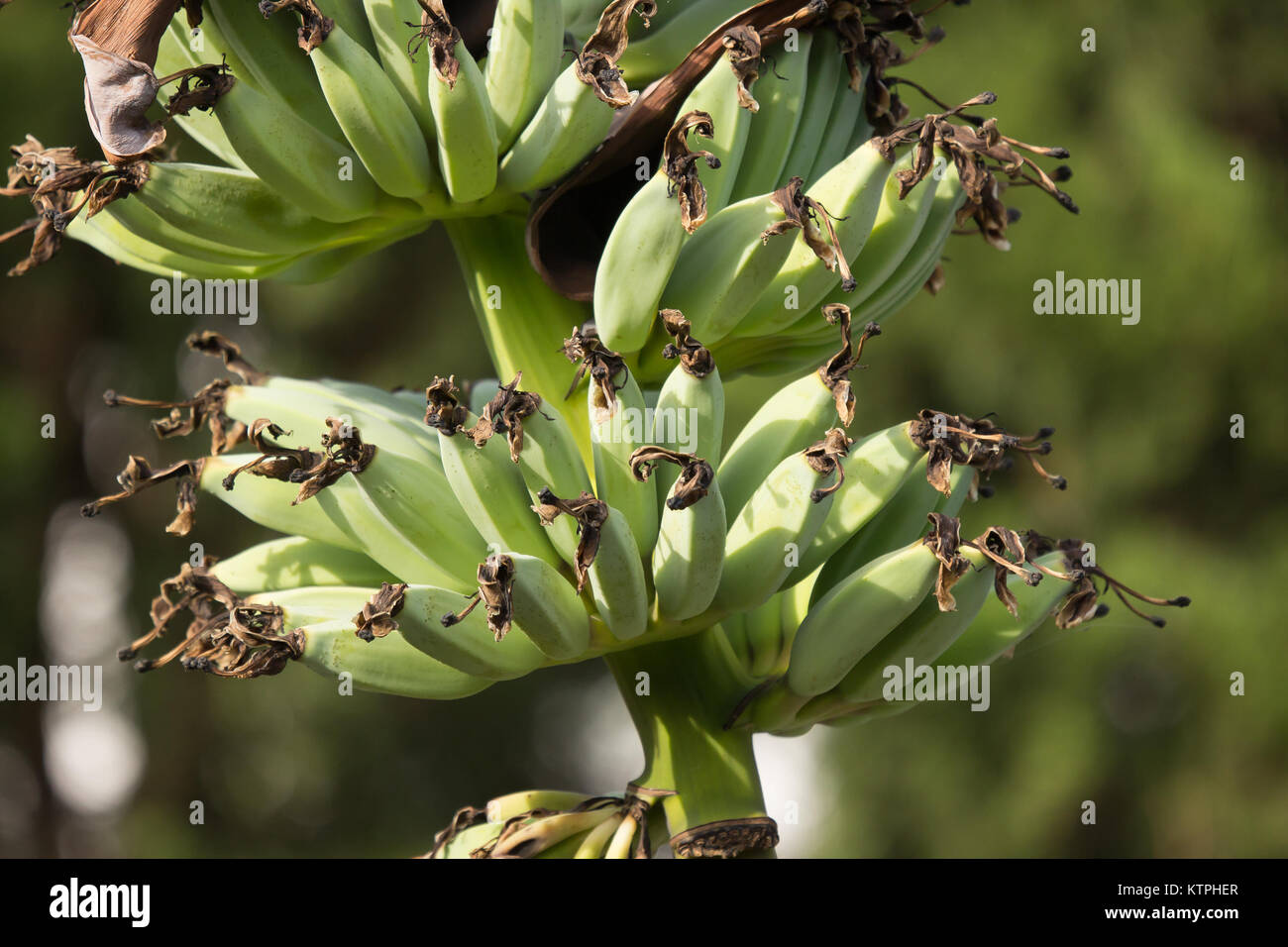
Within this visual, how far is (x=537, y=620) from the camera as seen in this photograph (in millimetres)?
924

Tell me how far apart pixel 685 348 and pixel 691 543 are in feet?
0.51

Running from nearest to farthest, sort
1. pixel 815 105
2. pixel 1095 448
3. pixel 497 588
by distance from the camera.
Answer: pixel 497 588 → pixel 815 105 → pixel 1095 448

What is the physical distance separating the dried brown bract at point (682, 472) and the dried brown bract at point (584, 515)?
44 millimetres

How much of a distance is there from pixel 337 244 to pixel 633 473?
47 centimetres

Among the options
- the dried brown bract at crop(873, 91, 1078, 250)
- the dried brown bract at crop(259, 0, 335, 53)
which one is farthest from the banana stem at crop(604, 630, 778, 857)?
the dried brown bract at crop(259, 0, 335, 53)

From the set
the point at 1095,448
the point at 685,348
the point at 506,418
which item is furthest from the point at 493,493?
the point at 1095,448

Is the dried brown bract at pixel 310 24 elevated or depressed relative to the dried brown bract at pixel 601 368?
elevated

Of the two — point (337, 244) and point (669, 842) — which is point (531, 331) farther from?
point (669, 842)

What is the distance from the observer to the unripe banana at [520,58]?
1.02m

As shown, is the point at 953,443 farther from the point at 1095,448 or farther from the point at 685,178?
the point at 1095,448

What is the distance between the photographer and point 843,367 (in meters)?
1.02

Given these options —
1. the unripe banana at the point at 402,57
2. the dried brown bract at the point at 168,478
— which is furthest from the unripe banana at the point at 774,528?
the dried brown bract at the point at 168,478

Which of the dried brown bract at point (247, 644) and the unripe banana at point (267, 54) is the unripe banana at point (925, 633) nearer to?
the dried brown bract at point (247, 644)

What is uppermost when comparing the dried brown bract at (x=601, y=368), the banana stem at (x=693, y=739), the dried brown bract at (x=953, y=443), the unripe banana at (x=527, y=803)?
the dried brown bract at (x=601, y=368)
